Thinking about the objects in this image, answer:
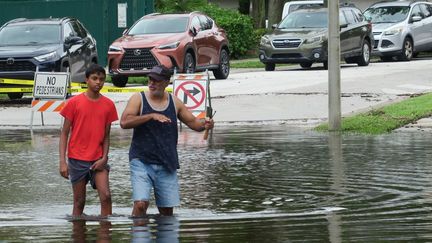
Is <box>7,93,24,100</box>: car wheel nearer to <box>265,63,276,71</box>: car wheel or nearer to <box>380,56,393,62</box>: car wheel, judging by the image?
<box>265,63,276,71</box>: car wheel

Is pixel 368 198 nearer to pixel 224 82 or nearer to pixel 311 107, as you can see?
pixel 311 107

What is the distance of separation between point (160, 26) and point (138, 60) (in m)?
1.79

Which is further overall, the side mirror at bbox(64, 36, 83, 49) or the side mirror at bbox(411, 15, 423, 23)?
the side mirror at bbox(411, 15, 423, 23)

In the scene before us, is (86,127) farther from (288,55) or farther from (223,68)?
(288,55)

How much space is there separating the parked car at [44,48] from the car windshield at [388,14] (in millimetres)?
12646

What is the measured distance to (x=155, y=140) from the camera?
10602 millimetres

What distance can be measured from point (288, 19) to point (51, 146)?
17.9 m

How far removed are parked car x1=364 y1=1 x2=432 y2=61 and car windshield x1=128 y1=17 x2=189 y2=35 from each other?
9.00 m

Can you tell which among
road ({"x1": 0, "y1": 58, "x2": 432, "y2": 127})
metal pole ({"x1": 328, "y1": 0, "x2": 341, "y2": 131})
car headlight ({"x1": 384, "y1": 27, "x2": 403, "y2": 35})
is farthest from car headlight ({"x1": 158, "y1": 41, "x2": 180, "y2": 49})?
car headlight ({"x1": 384, "y1": 27, "x2": 403, "y2": 35})

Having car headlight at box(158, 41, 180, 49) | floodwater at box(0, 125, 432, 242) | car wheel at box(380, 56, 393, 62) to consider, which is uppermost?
car headlight at box(158, 41, 180, 49)

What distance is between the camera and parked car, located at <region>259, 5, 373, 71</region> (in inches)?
1315

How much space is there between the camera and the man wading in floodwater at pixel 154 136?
414 inches

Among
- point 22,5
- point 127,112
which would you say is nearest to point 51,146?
point 127,112

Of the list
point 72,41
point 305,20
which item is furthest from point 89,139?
point 305,20
